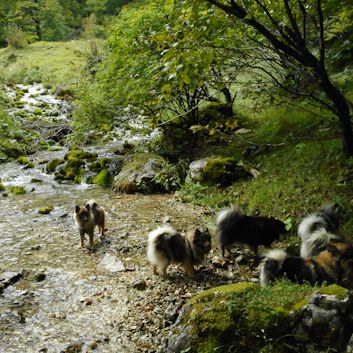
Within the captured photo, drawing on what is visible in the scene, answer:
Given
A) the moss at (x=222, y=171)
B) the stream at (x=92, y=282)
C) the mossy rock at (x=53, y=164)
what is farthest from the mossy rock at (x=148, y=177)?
the mossy rock at (x=53, y=164)

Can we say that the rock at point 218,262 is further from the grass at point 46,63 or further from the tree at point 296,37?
the grass at point 46,63

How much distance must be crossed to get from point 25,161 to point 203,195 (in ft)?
31.3

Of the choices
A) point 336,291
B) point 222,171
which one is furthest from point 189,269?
point 222,171

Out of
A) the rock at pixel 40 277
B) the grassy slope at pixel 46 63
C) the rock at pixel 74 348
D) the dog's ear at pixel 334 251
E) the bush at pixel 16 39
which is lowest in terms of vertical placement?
the rock at pixel 74 348

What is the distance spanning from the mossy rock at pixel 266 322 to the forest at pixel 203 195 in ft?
0.04

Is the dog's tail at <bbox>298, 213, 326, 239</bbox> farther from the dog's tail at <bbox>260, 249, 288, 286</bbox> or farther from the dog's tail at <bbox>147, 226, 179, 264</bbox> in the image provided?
the dog's tail at <bbox>147, 226, 179, 264</bbox>

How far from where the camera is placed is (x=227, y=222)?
658 cm

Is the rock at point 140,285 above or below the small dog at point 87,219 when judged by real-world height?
below

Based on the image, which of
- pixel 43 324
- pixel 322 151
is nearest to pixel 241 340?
pixel 43 324

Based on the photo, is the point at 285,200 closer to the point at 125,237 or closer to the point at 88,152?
the point at 125,237

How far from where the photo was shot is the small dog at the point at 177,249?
602cm

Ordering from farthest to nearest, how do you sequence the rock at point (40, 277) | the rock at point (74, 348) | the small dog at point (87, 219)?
1. the small dog at point (87, 219)
2. the rock at point (40, 277)
3. the rock at point (74, 348)

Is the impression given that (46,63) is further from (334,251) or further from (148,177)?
(334,251)

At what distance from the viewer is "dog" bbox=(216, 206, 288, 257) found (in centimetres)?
657
